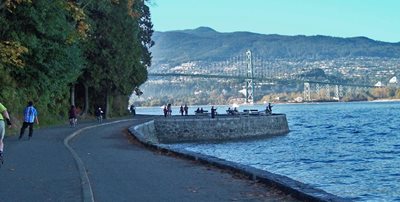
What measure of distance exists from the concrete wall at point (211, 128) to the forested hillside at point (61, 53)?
7.45 meters

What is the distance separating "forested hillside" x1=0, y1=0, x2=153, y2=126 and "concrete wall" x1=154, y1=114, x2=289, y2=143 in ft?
24.5

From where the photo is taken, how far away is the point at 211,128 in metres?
48.6

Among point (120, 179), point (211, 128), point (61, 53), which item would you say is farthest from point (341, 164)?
point (211, 128)

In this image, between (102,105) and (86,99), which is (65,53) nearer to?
(86,99)

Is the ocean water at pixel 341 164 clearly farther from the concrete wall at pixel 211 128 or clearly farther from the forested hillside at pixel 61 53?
the forested hillside at pixel 61 53

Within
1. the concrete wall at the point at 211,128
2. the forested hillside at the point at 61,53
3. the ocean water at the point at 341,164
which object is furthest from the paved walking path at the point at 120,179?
the concrete wall at the point at 211,128

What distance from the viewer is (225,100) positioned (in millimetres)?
199625

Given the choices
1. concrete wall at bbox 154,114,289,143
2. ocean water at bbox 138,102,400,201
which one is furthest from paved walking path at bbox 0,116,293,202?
concrete wall at bbox 154,114,289,143

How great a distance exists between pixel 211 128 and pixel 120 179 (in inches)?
1396

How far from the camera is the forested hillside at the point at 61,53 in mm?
30553

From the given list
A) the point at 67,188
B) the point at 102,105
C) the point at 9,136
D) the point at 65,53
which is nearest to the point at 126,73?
the point at 102,105

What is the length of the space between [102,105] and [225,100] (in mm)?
140229

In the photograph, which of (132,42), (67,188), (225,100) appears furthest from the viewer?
(225,100)

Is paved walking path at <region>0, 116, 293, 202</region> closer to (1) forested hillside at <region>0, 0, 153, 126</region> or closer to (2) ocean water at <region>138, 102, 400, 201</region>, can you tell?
(2) ocean water at <region>138, 102, 400, 201</region>
